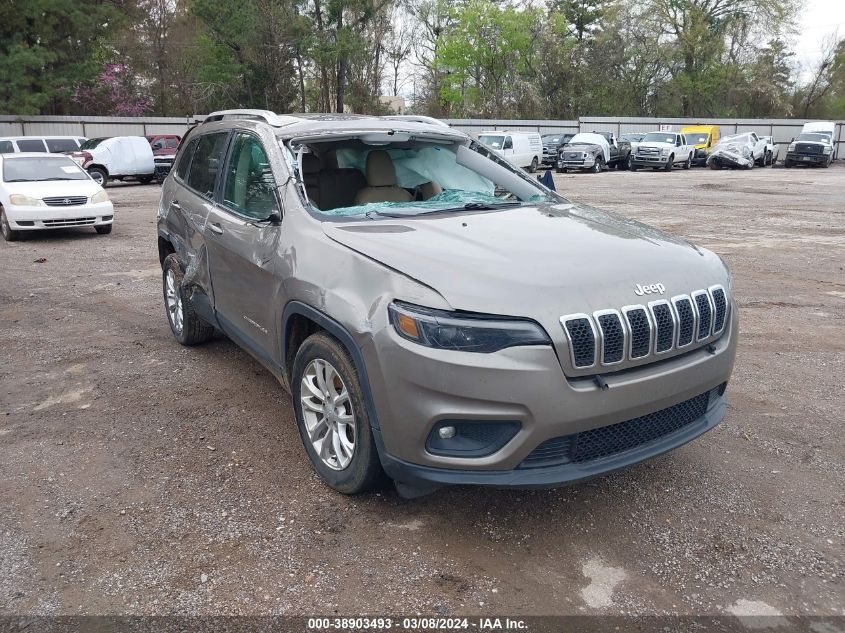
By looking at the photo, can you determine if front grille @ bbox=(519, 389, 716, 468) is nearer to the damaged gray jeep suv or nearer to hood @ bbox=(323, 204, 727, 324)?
the damaged gray jeep suv

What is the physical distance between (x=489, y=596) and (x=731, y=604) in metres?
0.94

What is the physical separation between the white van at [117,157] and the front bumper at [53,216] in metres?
12.1

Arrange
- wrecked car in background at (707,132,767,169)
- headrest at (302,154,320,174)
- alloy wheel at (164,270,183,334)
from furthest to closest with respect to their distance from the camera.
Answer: wrecked car in background at (707,132,767,169)
alloy wheel at (164,270,183,334)
headrest at (302,154,320,174)

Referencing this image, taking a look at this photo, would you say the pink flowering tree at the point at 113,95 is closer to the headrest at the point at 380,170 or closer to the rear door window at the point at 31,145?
the rear door window at the point at 31,145

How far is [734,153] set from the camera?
112 ft

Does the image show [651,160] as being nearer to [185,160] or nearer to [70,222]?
[70,222]

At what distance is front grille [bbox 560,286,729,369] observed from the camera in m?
2.81

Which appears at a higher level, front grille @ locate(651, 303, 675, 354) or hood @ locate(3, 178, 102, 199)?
front grille @ locate(651, 303, 675, 354)

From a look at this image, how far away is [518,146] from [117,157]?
15.4 meters

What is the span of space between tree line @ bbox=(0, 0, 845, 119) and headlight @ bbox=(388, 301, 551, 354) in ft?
116

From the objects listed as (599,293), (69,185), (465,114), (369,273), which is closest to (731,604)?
(599,293)

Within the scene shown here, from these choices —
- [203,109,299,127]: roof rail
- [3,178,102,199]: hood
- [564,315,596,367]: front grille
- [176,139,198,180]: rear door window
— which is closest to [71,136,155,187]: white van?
[3,178,102,199]: hood

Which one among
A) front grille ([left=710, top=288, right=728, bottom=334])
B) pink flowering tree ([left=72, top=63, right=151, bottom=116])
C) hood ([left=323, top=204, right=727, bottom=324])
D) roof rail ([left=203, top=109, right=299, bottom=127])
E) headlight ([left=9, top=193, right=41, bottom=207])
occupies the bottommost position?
headlight ([left=9, top=193, right=41, bottom=207])

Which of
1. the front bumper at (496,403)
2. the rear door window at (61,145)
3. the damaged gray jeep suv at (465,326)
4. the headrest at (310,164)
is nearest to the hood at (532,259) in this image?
the damaged gray jeep suv at (465,326)
